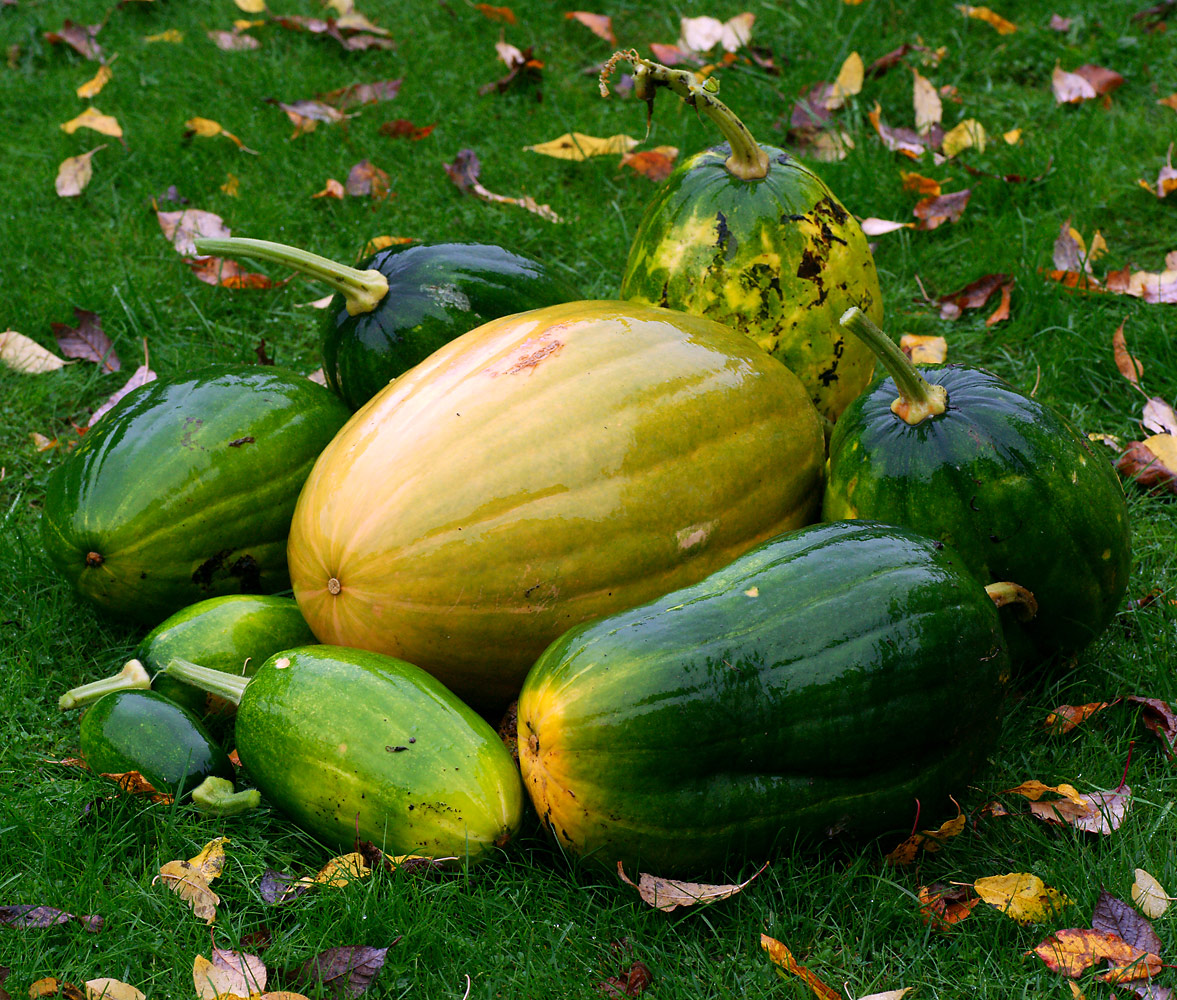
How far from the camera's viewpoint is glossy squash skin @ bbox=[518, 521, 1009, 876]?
217 cm

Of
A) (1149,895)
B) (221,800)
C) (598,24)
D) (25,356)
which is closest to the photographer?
(1149,895)

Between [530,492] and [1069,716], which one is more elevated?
[530,492]

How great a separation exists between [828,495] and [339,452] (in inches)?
46.9

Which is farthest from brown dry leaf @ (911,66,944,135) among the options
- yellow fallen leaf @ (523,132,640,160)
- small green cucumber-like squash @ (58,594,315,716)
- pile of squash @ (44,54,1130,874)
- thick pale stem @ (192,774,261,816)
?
thick pale stem @ (192,774,261,816)

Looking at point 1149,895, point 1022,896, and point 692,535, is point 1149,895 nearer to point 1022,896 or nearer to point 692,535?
point 1022,896

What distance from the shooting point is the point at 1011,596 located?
104 inches

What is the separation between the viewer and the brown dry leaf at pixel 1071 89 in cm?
535

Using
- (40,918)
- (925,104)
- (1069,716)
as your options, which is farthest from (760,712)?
(925,104)

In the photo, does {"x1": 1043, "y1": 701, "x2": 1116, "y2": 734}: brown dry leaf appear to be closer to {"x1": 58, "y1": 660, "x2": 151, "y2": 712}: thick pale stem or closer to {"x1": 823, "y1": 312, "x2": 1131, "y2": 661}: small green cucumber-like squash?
{"x1": 823, "y1": 312, "x2": 1131, "y2": 661}: small green cucumber-like squash

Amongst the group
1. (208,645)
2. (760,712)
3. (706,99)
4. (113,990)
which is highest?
(706,99)

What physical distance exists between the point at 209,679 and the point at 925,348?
2.74 m

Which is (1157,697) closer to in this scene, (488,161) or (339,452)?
(339,452)

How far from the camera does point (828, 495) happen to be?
9.28ft

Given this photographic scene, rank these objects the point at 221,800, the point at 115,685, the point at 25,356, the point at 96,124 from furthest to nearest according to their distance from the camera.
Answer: the point at 96,124
the point at 25,356
the point at 115,685
the point at 221,800
